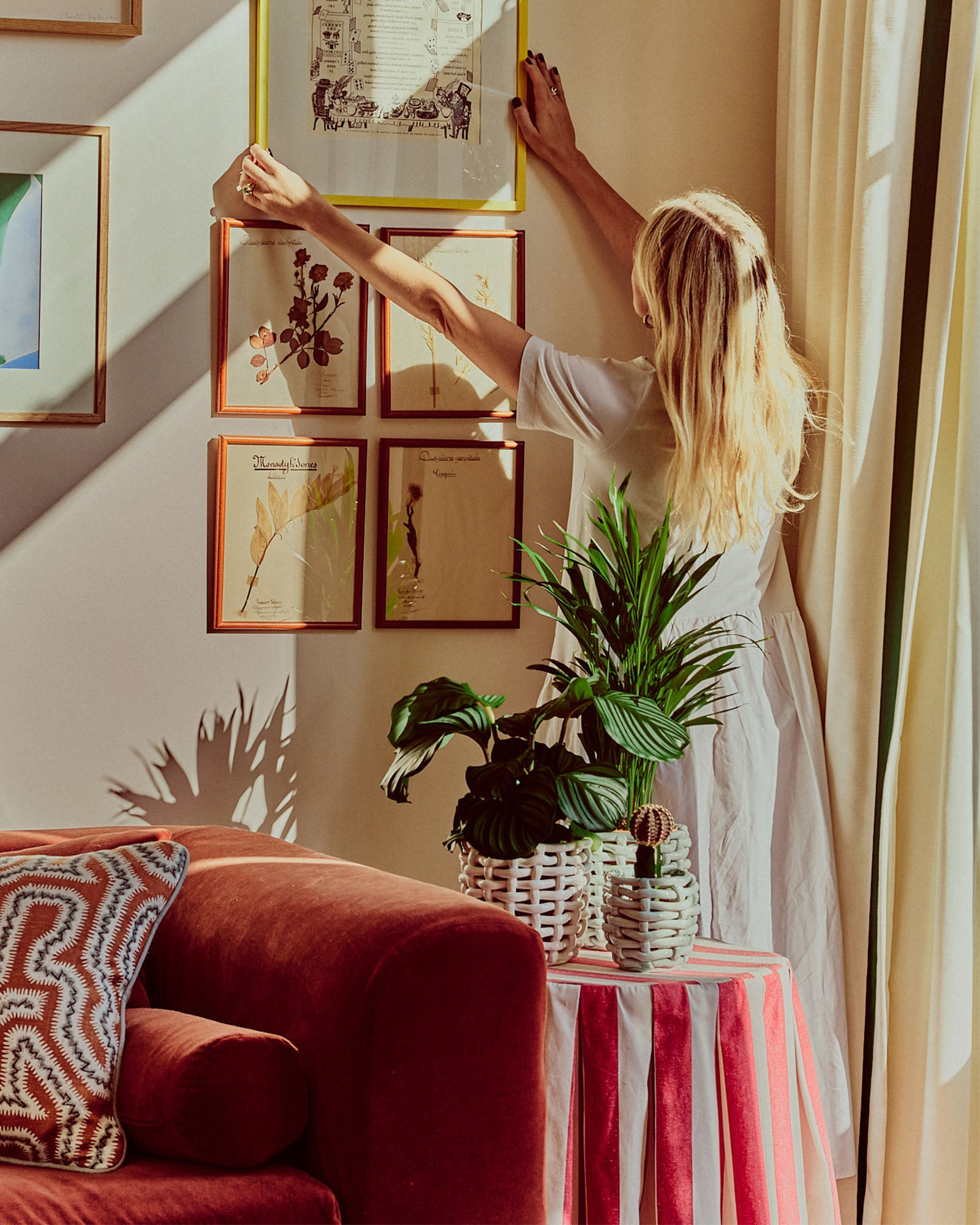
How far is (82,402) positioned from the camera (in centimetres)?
215

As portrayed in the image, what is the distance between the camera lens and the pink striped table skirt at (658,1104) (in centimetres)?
145

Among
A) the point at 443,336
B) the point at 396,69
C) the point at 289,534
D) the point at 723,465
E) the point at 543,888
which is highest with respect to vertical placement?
the point at 396,69

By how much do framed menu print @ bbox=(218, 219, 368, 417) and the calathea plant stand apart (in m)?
0.82

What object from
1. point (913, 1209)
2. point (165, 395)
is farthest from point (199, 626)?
point (913, 1209)

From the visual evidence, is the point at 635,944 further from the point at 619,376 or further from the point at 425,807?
the point at 619,376

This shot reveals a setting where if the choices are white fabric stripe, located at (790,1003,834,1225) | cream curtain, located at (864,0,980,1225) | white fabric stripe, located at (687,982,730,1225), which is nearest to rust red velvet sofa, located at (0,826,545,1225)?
white fabric stripe, located at (687,982,730,1225)

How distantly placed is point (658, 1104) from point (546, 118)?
5.74ft

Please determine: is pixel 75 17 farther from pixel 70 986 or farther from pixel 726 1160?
pixel 726 1160

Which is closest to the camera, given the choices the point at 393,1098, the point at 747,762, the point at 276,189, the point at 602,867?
the point at 393,1098

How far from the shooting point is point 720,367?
182cm

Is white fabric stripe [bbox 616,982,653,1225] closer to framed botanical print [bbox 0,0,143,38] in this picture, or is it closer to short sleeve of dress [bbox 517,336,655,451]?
short sleeve of dress [bbox 517,336,655,451]

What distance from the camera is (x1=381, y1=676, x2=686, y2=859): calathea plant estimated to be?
5.03 ft

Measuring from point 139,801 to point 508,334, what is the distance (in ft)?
3.56

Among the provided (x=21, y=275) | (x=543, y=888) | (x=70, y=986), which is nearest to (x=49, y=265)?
(x=21, y=275)
